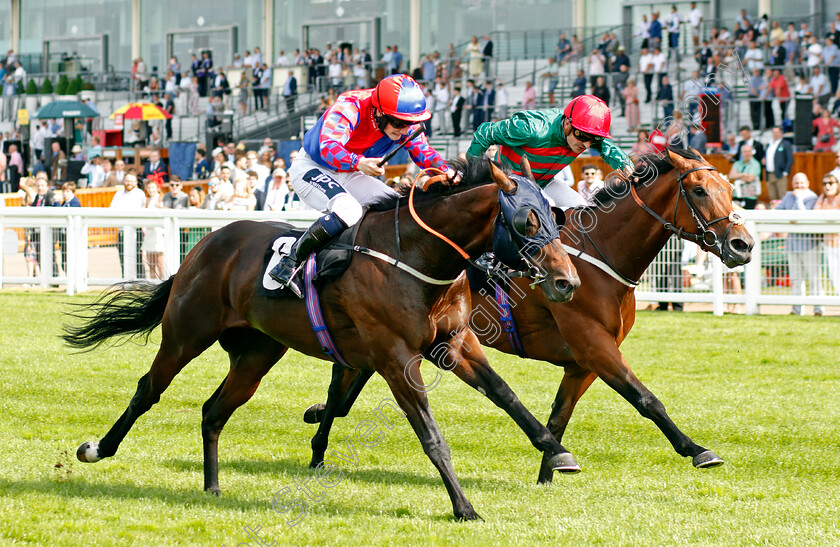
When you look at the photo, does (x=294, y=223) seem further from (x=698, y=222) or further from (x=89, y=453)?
(x=698, y=222)

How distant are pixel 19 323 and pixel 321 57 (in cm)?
1931

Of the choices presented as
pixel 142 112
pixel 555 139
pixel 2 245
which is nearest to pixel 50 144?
pixel 142 112

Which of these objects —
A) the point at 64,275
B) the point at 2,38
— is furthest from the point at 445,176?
the point at 2,38

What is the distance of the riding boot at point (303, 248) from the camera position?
4.72 metres

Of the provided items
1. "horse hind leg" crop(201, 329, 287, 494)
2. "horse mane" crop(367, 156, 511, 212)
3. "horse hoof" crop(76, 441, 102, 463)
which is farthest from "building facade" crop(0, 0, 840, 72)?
"horse hoof" crop(76, 441, 102, 463)

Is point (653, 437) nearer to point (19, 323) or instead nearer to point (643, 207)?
point (643, 207)

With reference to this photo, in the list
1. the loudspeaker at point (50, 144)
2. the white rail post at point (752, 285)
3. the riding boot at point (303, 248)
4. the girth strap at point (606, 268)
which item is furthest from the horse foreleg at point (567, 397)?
the loudspeaker at point (50, 144)

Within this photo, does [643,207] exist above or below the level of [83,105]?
below

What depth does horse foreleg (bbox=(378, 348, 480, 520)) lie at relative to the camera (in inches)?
170

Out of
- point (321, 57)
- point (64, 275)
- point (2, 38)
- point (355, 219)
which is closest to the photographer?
point (355, 219)

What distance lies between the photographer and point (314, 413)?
237 inches

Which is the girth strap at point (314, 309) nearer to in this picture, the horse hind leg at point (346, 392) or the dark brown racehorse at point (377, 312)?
the dark brown racehorse at point (377, 312)

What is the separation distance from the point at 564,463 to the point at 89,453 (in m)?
2.37

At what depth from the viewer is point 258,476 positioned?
5.32 m
